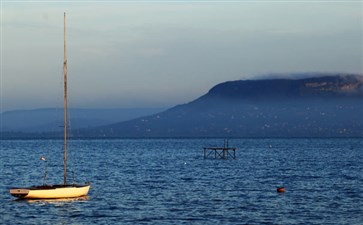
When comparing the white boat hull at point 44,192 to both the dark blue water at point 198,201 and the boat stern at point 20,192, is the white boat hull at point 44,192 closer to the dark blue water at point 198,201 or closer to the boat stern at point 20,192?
the boat stern at point 20,192

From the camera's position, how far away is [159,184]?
317 feet

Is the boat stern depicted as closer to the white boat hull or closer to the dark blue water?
the white boat hull

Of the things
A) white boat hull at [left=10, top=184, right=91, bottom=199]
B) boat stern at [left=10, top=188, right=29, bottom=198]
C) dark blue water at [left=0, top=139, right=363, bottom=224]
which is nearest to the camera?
dark blue water at [left=0, top=139, right=363, bottom=224]

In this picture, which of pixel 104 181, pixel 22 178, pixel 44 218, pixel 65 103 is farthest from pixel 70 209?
pixel 22 178

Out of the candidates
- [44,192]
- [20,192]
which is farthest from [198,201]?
[20,192]

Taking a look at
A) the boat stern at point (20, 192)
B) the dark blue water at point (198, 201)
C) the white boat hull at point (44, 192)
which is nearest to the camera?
the dark blue water at point (198, 201)

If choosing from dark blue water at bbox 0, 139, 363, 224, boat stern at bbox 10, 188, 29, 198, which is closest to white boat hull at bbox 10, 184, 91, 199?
boat stern at bbox 10, 188, 29, 198

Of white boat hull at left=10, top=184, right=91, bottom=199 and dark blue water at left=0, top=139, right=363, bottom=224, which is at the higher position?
white boat hull at left=10, top=184, right=91, bottom=199

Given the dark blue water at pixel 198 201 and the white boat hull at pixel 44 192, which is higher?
the white boat hull at pixel 44 192

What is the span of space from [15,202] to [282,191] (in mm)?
31018

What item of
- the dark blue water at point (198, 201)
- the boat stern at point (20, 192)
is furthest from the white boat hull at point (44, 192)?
the dark blue water at point (198, 201)

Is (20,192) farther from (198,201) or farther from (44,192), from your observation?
(198,201)

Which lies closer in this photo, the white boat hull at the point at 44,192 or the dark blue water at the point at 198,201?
the dark blue water at the point at 198,201

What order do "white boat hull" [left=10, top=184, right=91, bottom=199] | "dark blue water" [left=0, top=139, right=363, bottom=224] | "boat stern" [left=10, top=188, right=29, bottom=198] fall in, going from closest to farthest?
"dark blue water" [left=0, top=139, right=363, bottom=224], "white boat hull" [left=10, top=184, right=91, bottom=199], "boat stern" [left=10, top=188, right=29, bottom=198]
